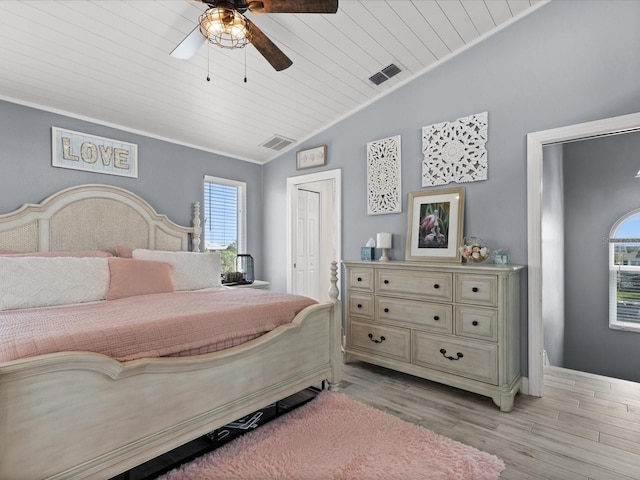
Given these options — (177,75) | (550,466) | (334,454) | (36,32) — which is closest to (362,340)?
(334,454)

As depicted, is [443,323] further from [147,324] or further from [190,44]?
[190,44]

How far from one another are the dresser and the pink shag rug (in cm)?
68

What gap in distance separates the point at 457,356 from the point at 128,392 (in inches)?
87.7

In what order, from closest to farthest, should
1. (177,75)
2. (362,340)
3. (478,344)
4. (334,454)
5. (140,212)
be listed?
(334,454) → (478,344) → (177,75) → (362,340) → (140,212)

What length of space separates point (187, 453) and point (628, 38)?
391cm

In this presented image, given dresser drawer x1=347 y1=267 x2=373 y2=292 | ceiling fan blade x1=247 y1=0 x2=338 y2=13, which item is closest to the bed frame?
dresser drawer x1=347 y1=267 x2=373 y2=292

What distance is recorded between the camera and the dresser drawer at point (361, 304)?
3221mm

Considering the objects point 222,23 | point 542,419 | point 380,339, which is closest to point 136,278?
point 222,23

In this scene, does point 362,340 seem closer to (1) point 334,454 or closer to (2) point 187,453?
(1) point 334,454

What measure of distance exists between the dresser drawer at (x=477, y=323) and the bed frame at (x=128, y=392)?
0.94m

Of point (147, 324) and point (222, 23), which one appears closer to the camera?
point (147, 324)

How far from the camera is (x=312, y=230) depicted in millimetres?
5230

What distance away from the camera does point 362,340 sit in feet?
10.7

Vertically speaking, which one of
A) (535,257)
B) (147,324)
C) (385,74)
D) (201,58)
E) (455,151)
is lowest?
(147,324)
